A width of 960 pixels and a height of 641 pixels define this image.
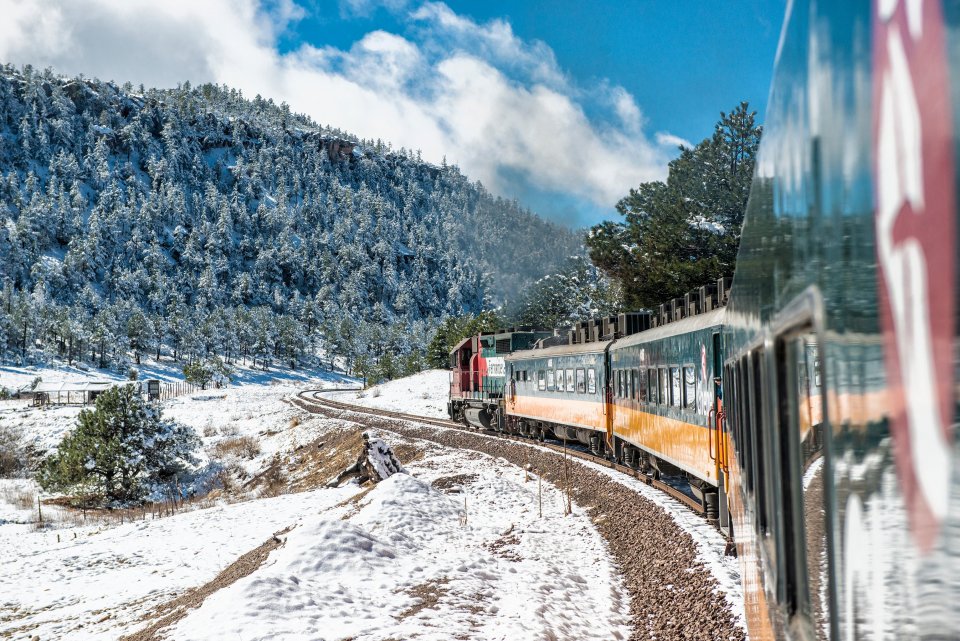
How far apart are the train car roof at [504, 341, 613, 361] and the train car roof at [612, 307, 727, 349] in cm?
251

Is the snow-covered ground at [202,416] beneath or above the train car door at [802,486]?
beneath

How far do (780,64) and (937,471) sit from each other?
1.94 m

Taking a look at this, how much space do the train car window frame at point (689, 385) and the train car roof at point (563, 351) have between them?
20.8 ft

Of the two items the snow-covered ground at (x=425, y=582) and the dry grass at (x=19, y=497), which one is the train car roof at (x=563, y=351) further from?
the dry grass at (x=19, y=497)

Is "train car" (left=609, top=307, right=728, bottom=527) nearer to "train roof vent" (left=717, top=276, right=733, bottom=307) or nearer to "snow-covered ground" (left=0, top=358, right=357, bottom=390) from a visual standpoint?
"train roof vent" (left=717, top=276, right=733, bottom=307)

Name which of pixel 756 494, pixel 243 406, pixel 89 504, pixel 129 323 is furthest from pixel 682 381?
pixel 129 323

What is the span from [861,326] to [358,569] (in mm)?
9964

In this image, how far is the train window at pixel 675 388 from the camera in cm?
1121

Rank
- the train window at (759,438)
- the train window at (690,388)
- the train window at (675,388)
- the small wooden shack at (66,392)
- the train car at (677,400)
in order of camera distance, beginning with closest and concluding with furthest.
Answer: the train window at (759,438)
the train car at (677,400)
the train window at (690,388)
the train window at (675,388)
the small wooden shack at (66,392)

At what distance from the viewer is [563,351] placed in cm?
2048

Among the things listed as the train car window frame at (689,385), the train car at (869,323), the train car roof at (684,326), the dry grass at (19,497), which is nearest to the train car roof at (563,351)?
the train car roof at (684,326)

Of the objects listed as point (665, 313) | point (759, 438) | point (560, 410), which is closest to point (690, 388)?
point (665, 313)

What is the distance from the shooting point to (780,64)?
8.23ft

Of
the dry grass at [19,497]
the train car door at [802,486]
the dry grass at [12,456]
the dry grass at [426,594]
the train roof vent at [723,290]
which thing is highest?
the train roof vent at [723,290]
